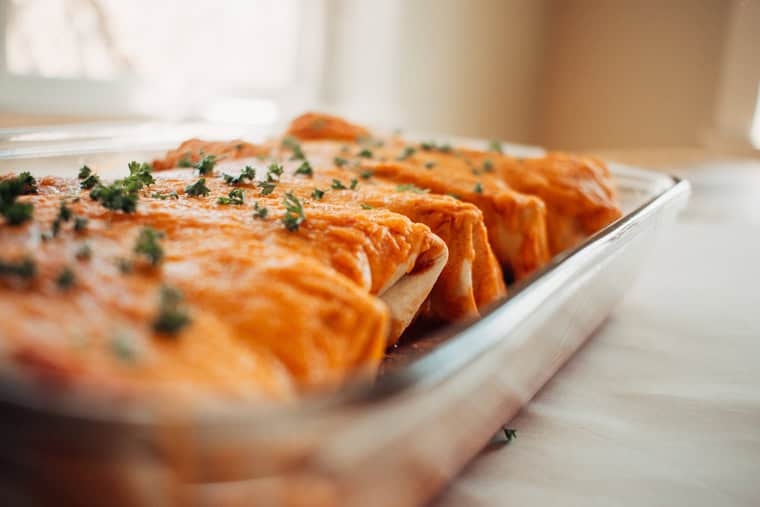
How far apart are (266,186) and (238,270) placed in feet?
1.39

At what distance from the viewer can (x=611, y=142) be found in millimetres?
6957

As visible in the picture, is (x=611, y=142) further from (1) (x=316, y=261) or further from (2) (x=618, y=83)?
(1) (x=316, y=261)

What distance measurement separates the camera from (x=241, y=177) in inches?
49.8

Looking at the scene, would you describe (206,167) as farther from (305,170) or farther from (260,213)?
(260,213)

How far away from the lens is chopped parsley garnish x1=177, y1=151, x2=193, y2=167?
154 cm

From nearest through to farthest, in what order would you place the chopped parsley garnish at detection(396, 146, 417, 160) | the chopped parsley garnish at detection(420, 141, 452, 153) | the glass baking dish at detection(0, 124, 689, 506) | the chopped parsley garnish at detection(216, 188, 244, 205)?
the glass baking dish at detection(0, 124, 689, 506), the chopped parsley garnish at detection(216, 188, 244, 205), the chopped parsley garnish at detection(396, 146, 417, 160), the chopped parsley garnish at detection(420, 141, 452, 153)

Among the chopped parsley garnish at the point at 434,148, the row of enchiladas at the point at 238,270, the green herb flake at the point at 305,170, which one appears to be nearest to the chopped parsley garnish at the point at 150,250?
the row of enchiladas at the point at 238,270

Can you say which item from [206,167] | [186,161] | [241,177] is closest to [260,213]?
[241,177]

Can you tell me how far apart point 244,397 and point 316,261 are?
32 centimetres

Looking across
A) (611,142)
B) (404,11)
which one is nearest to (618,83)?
(611,142)

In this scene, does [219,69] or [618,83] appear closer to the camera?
[219,69]

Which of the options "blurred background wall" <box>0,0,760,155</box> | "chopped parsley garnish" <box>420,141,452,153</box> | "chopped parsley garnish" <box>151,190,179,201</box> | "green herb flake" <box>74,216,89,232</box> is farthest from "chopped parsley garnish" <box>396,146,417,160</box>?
"blurred background wall" <box>0,0,760,155</box>

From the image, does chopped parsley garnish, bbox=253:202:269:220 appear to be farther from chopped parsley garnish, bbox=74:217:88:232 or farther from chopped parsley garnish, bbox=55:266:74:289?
chopped parsley garnish, bbox=55:266:74:289

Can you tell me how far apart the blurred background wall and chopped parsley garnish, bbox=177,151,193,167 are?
1544mm
